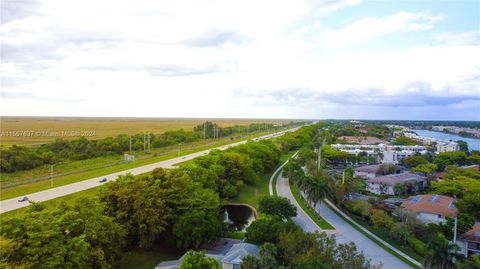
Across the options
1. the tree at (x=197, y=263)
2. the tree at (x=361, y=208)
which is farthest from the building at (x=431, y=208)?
the tree at (x=197, y=263)

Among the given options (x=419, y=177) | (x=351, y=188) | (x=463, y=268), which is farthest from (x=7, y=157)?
(x=419, y=177)

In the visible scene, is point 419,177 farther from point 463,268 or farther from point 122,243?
point 122,243

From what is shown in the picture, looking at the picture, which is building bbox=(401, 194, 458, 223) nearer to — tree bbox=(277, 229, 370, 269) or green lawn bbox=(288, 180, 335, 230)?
green lawn bbox=(288, 180, 335, 230)

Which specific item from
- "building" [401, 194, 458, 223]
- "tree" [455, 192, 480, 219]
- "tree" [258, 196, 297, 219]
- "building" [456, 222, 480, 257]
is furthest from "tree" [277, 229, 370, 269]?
"tree" [455, 192, 480, 219]

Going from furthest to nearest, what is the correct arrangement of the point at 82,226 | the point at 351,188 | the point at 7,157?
the point at 7,157 → the point at 351,188 → the point at 82,226

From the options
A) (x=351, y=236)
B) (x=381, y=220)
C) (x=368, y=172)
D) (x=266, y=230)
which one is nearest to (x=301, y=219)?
(x=351, y=236)

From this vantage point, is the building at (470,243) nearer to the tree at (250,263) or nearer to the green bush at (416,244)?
the green bush at (416,244)
